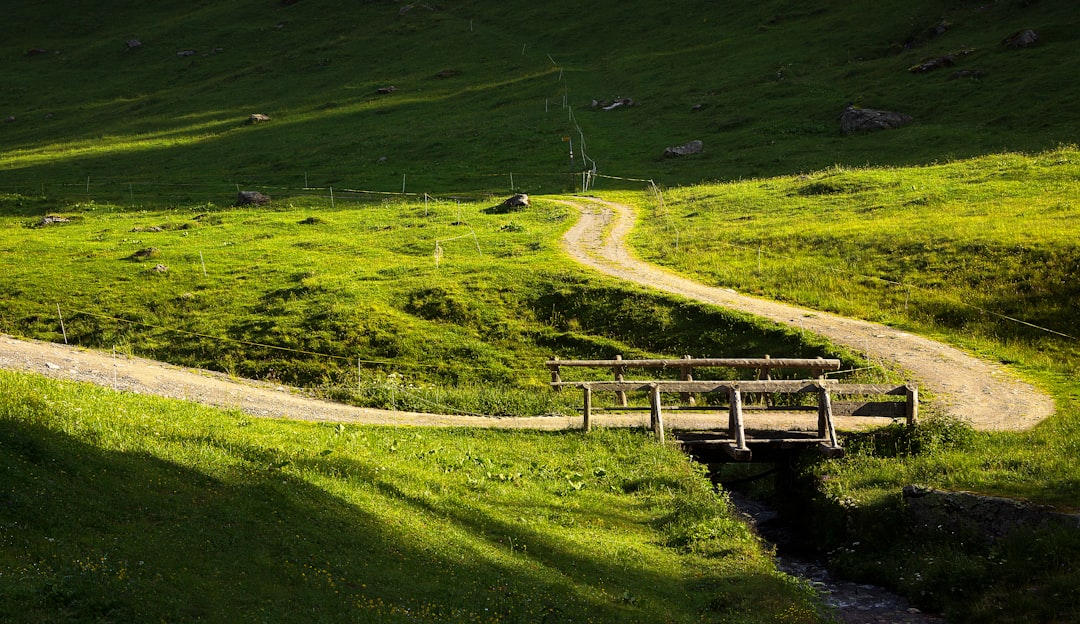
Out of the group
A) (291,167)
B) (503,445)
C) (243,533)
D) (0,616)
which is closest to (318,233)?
(291,167)

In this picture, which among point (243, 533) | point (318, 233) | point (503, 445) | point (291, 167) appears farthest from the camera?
point (291, 167)

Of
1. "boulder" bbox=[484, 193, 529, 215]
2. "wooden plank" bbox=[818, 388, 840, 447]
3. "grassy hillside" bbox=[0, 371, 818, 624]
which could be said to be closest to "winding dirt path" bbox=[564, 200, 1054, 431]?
"wooden plank" bbox=[818, 388, 840, 447]

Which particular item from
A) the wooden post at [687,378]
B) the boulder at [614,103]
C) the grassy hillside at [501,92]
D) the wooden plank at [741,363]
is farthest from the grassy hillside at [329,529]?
the boulder at [614,103]

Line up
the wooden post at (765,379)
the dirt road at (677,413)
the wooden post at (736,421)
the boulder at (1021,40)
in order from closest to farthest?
the wooden post at (736,421) → the dirt road at (677,413) → the wooden post at (765,379) → the boulder at (1021,40)

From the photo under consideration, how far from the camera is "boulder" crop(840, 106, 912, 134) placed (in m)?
75.4

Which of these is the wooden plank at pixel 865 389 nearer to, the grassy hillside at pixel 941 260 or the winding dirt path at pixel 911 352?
the grassy hillside at pixel 941 260

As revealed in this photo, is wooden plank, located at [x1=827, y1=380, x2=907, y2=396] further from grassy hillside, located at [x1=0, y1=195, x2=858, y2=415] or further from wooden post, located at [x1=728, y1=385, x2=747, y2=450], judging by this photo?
grassy hillside, located at [x1=0, y1=195, x2=858, y2=415]

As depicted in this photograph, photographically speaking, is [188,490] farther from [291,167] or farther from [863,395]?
[291,167]

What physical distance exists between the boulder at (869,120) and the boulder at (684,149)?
11.9 meters

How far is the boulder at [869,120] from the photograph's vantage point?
75375 millimetres

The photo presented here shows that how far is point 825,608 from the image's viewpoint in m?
19.0

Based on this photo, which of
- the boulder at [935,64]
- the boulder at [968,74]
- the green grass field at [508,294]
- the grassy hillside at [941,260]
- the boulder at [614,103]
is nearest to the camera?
the green grass field at [508,294]

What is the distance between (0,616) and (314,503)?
7.21m

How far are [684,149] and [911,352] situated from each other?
154 ft
